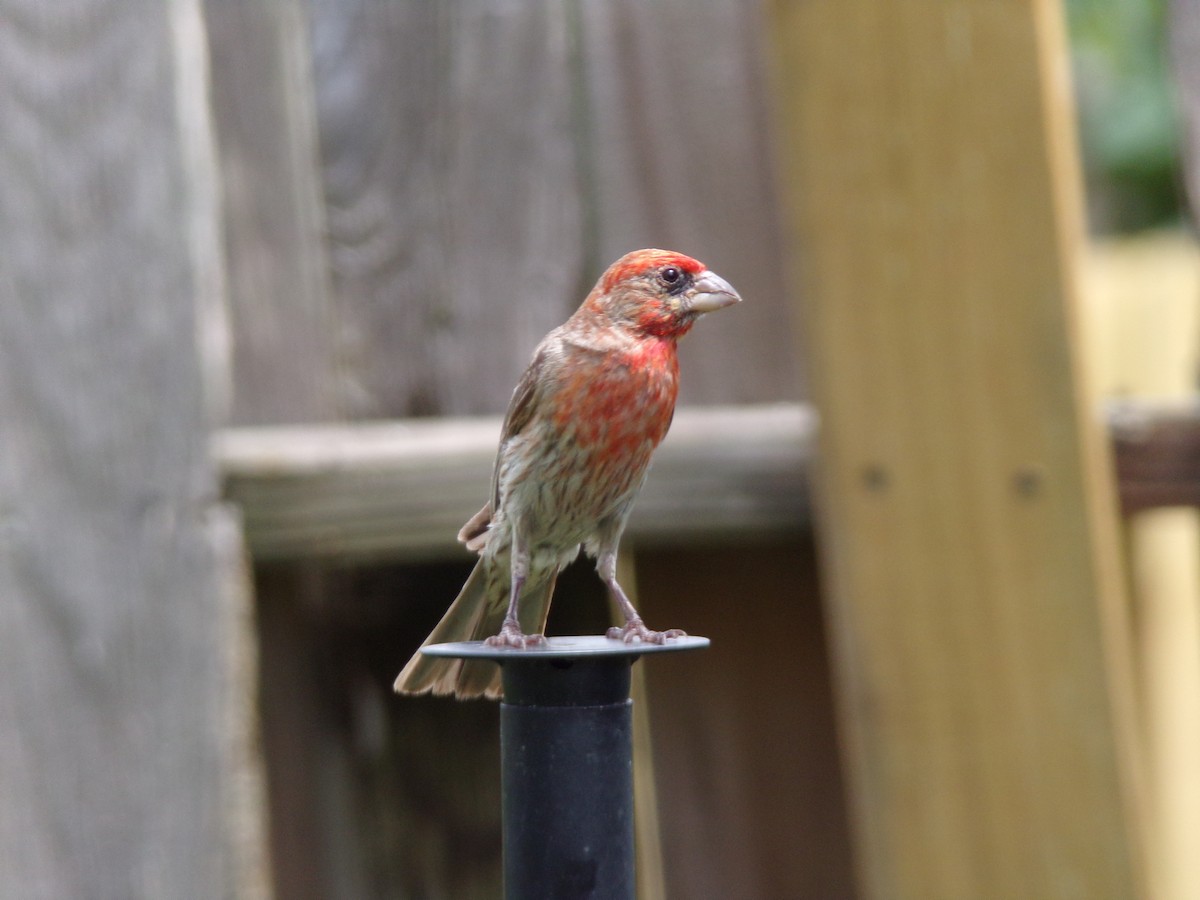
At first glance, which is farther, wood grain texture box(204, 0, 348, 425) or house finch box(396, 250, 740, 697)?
wood grain texture box(204, 0, 348, 425)

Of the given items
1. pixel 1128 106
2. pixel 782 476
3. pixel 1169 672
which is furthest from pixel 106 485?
pixel 1128 106

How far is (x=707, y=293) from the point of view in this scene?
243cm

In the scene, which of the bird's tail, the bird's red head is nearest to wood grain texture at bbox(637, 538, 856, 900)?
the bird's tail

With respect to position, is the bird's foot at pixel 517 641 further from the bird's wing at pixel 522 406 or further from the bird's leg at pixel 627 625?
the bird's wing at pixel 522 406

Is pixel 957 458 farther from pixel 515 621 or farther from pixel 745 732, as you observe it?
pixel 515 621

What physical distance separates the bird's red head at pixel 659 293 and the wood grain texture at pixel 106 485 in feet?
3.03

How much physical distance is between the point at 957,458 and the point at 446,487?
3.32ft

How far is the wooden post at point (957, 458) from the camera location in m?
2.93

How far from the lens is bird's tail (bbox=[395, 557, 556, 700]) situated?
2.31 m

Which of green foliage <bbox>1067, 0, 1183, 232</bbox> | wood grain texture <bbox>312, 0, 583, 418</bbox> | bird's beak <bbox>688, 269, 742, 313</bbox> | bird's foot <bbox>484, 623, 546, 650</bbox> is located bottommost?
bird's foot <bbox>484, 623, 546, 650</bbox>

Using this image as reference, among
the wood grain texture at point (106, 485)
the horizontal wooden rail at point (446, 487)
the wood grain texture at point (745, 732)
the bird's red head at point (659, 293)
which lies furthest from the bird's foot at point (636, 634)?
the wood grain texture at point (106, 485)

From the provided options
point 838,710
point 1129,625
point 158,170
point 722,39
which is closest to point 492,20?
point 722,39

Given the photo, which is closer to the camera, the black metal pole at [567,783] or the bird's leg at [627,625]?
the black metal pole at [567,783]

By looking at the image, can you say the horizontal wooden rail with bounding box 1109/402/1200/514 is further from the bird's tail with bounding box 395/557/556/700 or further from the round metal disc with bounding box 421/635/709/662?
the round metal disc with bounding box 421/635/709/662
